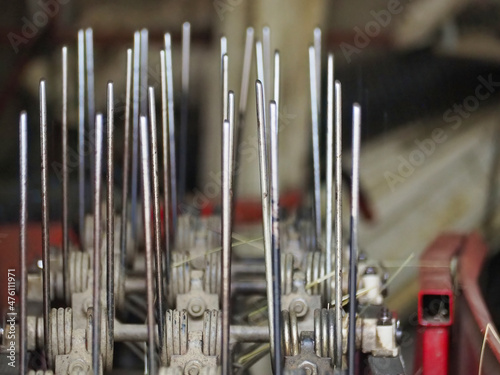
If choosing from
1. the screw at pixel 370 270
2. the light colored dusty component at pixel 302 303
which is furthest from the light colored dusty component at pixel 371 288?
the light colored dusty component at pixel 302 303

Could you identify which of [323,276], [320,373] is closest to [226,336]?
[320,373]

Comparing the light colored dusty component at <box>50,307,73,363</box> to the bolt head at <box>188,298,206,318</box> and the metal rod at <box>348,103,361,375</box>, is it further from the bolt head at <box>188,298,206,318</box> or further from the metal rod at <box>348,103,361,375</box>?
the metal rod at <box>348,103,361,375</box>

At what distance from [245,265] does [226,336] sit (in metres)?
0.73

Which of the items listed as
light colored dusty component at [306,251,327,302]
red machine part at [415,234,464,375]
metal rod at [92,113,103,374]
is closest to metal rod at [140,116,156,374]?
metal rod at [92,113,103,374]

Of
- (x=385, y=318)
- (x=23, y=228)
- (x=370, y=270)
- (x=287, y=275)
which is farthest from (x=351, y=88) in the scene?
(x=23, y=228)

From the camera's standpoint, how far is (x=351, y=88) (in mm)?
3596

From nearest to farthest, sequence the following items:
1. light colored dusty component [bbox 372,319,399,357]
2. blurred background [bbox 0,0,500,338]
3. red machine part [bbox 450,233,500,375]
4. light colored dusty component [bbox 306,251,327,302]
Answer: light colored dusty component [bbox 372,319,399,357]
red machine part [bbox 450,233,500,375]
light colored dusty component [bbox 306,251,327,302]
blurred background [bbox 0,0,500,338]

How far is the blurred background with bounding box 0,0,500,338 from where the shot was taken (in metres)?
3.33

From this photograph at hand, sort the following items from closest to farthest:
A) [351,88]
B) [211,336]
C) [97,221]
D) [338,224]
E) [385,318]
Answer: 1. [97,221]
2. [338,224]
3. [211,336]
4. [385,318]
5. [351,88]

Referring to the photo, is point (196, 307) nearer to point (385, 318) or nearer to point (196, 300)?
point (196, 300)

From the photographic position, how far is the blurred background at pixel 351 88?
333 cm

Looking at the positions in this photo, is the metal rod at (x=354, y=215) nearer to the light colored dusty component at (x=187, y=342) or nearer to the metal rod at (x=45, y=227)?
the light colored dusty component at (x=187, y=342)

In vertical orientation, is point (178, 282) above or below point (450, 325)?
above

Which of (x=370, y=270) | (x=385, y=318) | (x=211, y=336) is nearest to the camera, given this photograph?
(x=211, y=336)
